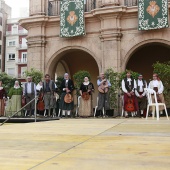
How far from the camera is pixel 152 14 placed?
13.6 metres

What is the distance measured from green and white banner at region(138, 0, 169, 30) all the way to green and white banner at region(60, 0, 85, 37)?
2725 millimetres

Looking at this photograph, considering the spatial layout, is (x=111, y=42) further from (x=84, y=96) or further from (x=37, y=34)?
(x=37, y=34)

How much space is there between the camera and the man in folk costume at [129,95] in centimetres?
1081

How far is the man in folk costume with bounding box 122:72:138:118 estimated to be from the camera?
10812 mm

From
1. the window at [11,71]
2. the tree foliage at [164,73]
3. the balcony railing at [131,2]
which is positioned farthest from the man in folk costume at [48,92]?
the window at [11,71]

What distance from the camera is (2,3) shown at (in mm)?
50438

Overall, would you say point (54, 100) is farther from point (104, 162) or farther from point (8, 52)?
point (8, 52)

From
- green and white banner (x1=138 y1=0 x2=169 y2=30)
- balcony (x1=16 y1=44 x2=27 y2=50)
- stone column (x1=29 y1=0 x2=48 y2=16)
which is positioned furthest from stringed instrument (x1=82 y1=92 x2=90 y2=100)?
balcony (x1=16 y1=44 x2=27 y2=50)

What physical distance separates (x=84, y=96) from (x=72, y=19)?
4767 millimetres

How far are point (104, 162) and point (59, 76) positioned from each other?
17.7 metres

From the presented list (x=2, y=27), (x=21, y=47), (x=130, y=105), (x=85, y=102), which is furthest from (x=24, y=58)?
(x=130, y=105)

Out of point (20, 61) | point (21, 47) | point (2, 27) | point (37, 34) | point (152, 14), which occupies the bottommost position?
point (37, 34)

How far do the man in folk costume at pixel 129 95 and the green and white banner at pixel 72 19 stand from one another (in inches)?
182

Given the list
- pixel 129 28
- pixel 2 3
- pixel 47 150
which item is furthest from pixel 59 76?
pixel 2 3
